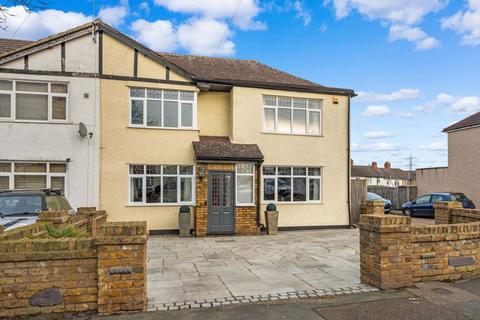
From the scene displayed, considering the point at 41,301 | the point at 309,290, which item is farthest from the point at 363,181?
the point at 41,301

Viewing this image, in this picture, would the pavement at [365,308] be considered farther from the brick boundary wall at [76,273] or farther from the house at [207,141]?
the house at [207,141]

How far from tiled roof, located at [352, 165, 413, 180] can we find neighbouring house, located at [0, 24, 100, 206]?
51.7m

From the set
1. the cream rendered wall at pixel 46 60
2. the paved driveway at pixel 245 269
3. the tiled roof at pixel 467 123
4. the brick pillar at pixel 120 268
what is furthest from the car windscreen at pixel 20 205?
the tiled roof at pixel 467 123

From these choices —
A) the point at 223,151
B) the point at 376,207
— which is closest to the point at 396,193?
the point at 376,207

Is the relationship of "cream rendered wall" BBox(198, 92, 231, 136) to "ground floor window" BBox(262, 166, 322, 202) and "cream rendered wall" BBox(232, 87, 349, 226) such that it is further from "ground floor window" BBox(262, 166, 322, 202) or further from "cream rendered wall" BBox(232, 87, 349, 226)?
"ground floor window" BBox(262, 166, 322, 202)

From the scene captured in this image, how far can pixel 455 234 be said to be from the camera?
21.0 ft

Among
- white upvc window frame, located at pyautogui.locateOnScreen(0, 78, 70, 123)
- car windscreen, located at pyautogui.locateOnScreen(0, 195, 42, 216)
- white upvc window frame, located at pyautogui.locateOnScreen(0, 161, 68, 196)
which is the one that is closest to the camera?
car windscreen, located at pyautogui.locateOnScreen(0, 195, 42, 216)

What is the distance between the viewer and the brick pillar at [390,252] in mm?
5754

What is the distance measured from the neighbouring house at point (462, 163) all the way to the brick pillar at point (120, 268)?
2294 cm

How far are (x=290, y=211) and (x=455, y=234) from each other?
8.33 m

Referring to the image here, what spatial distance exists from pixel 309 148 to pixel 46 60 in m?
10.1

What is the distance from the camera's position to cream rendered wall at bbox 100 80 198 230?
503 inches

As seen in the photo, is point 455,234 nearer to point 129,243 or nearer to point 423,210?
point 129,243

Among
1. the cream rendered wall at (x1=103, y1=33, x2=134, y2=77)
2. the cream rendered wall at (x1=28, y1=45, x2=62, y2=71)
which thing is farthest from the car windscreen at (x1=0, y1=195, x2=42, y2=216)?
the cream rendered wall at (x1=103, y1=33, x2=134, y2=77)
